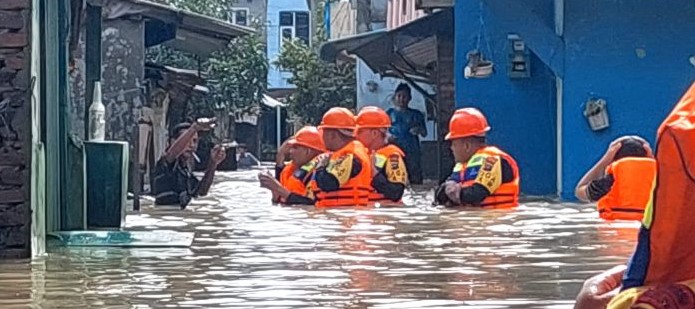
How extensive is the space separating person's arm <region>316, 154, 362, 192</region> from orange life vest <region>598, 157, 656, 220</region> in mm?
3428

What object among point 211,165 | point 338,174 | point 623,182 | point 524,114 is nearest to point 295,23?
point 524,114

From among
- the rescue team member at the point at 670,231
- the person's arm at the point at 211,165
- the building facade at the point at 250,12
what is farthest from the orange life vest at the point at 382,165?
the building facade at the point at 250,12

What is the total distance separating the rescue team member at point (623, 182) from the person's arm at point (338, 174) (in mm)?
2816

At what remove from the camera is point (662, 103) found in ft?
55.0

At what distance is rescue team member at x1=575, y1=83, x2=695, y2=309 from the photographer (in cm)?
244

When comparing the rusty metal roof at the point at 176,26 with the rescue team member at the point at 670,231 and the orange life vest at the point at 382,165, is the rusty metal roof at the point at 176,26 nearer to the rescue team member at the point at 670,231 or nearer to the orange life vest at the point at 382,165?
the orange life vest at the point at 382,165

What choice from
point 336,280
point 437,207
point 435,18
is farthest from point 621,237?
point 435,18

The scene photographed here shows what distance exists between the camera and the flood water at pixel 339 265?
614 centimetres

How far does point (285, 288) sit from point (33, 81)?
2891 millimetres

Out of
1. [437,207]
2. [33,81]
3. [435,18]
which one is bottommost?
[437,207]

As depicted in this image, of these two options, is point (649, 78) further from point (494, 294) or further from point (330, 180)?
point (494, 294)

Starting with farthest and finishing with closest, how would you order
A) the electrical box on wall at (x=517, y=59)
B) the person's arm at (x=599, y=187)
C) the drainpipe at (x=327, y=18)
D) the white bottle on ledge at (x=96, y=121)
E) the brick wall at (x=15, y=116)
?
the drainpipe at (x=327, y=18) < the electrical box on wall at (x=517, y=59) < the white bottle on ledge at (x=96, y=121) < the person's arm at (x=599, y=187) < the brick wall at (x=15, y=116)

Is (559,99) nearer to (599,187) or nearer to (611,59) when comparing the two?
(611,59)

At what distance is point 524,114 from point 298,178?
3.94 metres
